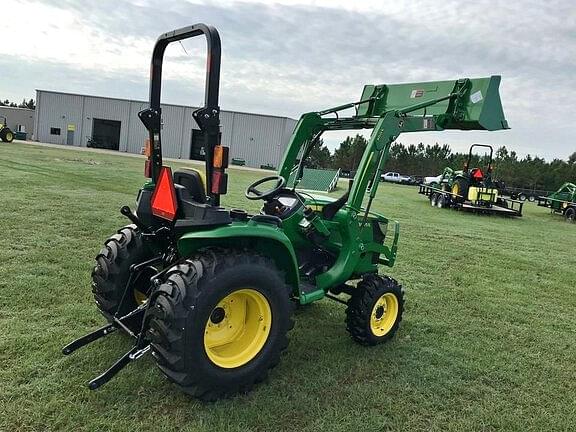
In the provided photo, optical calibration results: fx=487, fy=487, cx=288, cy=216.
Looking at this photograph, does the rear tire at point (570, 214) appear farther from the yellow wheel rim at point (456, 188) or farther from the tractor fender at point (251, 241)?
the tractor fender at point (251, 241)

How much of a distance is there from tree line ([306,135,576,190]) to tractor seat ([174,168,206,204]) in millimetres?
33475

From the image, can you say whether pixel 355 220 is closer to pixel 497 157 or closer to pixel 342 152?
pixel 342 152

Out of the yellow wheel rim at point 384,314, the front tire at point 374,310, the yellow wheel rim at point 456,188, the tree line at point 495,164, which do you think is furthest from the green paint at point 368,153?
the tree line at point 495,164

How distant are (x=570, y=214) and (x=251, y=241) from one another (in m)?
20.3

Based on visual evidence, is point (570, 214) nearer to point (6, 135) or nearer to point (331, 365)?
point (331, 365)

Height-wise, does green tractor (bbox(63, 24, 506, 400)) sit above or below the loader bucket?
below

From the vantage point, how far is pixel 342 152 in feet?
169

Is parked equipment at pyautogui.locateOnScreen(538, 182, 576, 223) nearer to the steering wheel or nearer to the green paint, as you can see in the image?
the green paint

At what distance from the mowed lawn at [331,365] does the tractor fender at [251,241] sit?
0.83m

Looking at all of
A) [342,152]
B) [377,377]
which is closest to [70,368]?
[377,377]

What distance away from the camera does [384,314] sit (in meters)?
4.66

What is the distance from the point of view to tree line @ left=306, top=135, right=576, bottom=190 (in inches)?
1752

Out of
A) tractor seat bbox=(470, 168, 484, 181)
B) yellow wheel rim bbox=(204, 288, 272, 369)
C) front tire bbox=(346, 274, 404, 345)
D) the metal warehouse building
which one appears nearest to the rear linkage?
yellow wheel rim bbox=(204, 288, 272, 369)

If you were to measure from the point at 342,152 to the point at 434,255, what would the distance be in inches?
1716
